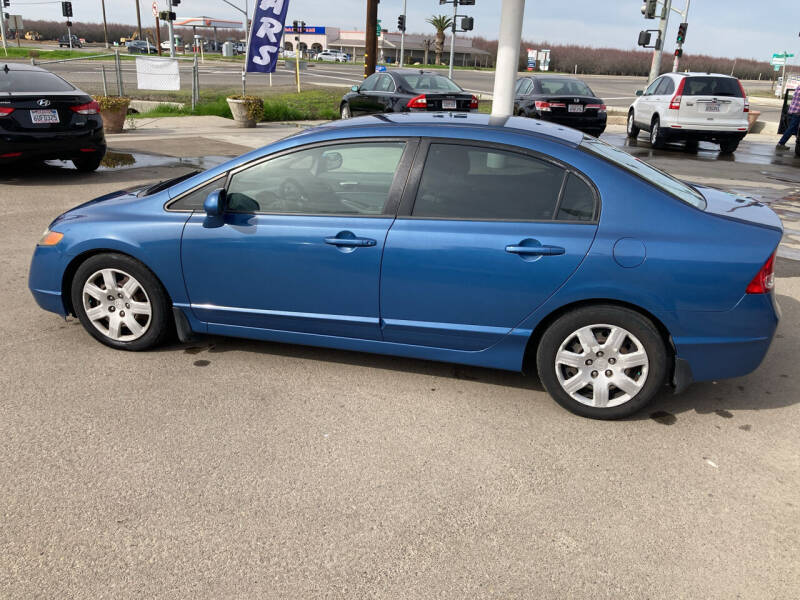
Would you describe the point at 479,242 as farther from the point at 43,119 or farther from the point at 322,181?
the point at 43,119

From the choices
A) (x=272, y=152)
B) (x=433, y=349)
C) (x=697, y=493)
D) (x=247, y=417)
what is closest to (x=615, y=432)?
(x=697, y=493)

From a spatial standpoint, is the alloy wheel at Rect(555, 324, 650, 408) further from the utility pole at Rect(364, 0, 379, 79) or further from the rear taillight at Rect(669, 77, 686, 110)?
the utility pole at Rect(364, 0, 379, 79)

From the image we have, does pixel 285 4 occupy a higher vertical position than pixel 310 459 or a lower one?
higher

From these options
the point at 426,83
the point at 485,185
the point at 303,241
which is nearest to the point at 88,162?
the point at 426,83

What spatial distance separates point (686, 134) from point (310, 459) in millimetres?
15265

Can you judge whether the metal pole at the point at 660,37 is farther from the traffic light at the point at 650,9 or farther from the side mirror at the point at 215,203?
the side mirror at the point at 215,203

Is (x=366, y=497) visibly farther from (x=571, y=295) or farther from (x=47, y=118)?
(x=47, y=118)

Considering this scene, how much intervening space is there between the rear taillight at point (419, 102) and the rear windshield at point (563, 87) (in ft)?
12.0

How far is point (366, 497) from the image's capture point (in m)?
3.13

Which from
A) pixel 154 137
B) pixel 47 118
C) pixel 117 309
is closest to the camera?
pixel 117 309

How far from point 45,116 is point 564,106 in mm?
11125

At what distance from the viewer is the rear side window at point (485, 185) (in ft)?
12.4

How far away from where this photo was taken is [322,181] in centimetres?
414

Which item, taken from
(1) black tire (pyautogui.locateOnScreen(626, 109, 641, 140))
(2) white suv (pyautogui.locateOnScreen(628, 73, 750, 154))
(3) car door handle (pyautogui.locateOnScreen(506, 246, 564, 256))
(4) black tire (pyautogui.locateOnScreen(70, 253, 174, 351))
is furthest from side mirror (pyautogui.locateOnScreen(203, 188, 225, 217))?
(1) black tire (pyautogui.locateOnScreen(626, 109, 641, 140))
